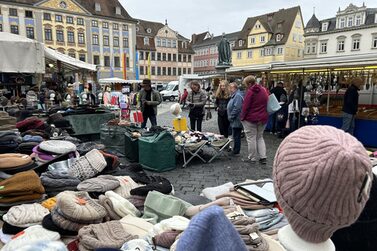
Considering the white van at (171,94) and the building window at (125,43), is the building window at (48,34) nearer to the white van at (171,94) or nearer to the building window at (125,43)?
the building window at (125,43)

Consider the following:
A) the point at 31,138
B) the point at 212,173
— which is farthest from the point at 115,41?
the point at 31,138

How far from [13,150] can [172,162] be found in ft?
9.37

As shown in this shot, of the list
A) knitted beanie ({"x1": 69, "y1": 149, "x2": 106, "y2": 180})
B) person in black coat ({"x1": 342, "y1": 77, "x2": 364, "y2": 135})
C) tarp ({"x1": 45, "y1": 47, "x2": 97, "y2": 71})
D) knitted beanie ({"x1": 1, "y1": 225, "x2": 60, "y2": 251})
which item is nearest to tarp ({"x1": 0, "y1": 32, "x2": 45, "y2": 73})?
tarp ({"x1": 45, "y1": 47, "x2": 97, "y2": 71})

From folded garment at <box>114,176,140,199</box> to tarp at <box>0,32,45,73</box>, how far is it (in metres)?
3.37

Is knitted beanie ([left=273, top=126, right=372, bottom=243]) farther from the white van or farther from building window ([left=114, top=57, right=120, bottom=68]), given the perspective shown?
building window ([left=114, top=57, right=120, bottom=68])

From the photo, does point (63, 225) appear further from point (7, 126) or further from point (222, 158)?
point (222, 158)

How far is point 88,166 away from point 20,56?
308 cm

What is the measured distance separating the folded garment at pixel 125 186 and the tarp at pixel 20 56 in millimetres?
3373

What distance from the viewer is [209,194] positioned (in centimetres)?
279

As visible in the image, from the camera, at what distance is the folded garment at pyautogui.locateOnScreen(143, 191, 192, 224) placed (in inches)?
88.4

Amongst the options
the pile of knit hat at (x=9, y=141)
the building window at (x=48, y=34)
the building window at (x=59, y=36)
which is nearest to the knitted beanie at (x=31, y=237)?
the pile of knit hat at (x=9, y=141)

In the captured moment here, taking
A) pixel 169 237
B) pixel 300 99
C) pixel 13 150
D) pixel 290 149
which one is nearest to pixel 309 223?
pixel 290 149

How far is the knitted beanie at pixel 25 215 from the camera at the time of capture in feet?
7.27

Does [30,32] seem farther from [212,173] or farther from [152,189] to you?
[152,189]
